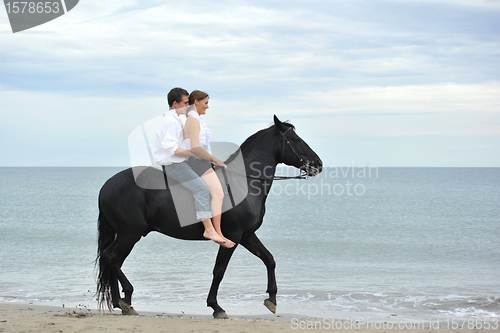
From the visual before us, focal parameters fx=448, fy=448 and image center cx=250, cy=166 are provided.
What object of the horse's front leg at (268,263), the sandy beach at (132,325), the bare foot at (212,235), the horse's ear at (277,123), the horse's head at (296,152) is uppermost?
the horse's ear at (277,123)

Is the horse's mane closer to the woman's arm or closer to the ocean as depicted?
the woman's arm

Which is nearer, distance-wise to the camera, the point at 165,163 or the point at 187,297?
the point at 165,163

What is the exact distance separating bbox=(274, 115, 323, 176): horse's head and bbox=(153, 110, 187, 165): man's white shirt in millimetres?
1359

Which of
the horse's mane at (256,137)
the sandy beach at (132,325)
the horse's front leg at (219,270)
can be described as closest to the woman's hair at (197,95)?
the horse's mane at (256,137)

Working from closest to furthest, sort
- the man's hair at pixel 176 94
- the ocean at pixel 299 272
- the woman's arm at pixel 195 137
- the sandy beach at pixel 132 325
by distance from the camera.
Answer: the sandy beach at pixel 132 325
the woman's arm at pixel 195 137
the man's hair at pixel 176 94
the ocean at pixel 299 272

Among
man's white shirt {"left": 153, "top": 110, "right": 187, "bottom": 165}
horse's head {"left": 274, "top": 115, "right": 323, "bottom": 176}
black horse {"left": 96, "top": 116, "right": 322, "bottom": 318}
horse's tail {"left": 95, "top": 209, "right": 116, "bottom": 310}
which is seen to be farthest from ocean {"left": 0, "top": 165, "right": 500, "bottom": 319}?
man's white shirt {"left": 153, "top": 110, "right": 187, "bottom": 165}

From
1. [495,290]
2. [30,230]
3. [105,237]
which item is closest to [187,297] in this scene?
[105,237]

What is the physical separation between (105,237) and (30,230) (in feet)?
63.8

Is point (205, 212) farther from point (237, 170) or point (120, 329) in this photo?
point (120, 329)

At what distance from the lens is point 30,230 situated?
76.7 feet

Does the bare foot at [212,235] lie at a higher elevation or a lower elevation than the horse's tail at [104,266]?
higher

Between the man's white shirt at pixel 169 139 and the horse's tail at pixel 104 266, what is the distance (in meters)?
1.39

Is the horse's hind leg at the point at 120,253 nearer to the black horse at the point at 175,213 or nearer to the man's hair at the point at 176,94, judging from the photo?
the black horse at the point at 175,213

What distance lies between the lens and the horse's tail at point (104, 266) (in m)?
6.20
